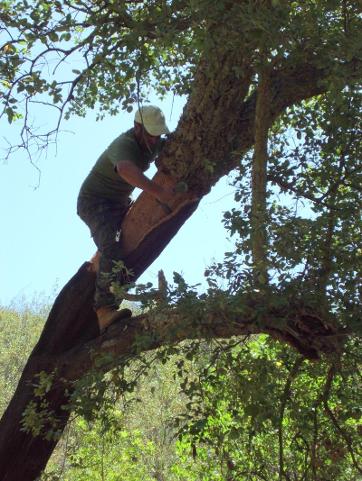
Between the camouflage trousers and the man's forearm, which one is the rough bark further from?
the man's forearm

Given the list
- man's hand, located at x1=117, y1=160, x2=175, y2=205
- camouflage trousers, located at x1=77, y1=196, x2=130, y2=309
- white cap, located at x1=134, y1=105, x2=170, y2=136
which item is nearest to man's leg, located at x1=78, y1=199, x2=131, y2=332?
camouflage trousers, located at x1=77, y1=196, x2=130, y2=309

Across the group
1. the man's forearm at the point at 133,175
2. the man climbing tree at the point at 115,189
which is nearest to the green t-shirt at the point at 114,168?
the man climbing tree at the point at 115,189

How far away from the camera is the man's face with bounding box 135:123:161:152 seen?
14.8 ft

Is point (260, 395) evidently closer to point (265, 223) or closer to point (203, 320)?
point (203, 320)

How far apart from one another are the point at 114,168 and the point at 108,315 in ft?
3.38

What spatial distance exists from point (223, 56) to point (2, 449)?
3.16 m

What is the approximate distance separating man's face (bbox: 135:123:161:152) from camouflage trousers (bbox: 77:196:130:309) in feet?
1.77

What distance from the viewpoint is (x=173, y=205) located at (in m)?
4.68

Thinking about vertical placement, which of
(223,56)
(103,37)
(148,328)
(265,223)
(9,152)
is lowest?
(148,328)

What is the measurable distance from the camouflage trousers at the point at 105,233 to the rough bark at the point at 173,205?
4.5 inches

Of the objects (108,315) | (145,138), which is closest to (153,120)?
(145,138)

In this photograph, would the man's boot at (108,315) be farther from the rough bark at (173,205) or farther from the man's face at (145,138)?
the man's face at (145,138)

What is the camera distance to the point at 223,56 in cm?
415

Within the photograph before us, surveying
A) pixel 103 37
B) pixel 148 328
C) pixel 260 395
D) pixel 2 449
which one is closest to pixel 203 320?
pixel 260 395
